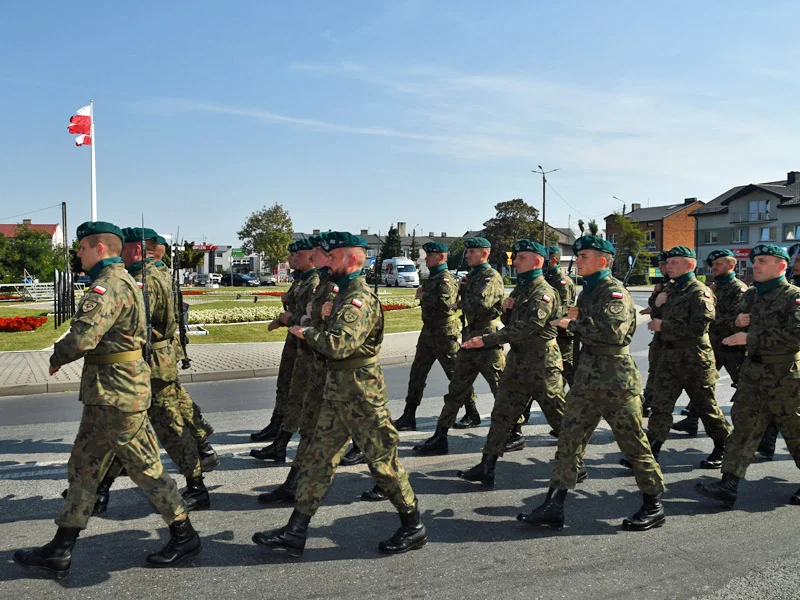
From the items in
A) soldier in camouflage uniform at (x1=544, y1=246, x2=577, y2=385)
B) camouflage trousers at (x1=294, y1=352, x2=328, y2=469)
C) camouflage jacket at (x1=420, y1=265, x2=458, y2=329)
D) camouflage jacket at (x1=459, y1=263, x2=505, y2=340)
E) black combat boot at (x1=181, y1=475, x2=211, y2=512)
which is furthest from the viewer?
soldier in camouflage uniform at (x1=544, y1=246, x2=577, y2=385)

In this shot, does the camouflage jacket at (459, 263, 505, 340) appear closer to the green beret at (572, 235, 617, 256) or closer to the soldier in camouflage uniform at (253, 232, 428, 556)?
the green beret at (572, 235, 617, 256)

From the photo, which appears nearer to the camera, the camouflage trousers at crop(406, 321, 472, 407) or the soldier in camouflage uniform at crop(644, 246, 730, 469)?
the soldier in camouflage uniform at crop(644, 246, 730, 469)

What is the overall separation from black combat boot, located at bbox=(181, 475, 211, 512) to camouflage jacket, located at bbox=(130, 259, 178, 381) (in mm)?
783

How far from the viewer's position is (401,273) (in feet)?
193

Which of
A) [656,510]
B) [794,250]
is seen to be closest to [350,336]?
[656,510]

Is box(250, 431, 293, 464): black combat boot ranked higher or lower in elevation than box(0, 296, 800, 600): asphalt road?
higher

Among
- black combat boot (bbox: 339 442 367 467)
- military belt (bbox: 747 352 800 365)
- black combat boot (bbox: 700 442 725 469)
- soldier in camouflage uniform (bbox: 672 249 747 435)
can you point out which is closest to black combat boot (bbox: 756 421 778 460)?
black combat boot (bbox: 700 442 725 469)

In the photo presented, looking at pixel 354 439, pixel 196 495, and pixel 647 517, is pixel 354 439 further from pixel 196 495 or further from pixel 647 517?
pixel 647 517

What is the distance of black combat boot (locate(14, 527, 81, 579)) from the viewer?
3928mm

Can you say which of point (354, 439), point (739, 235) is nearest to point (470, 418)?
point (354, 439)

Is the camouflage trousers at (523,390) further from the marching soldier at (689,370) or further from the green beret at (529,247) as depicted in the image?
the marching soldier at (689,370)

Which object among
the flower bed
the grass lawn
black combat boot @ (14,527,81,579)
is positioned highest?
the flower bed

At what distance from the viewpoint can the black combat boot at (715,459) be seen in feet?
20.6

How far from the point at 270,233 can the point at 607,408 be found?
66553 millimetres
